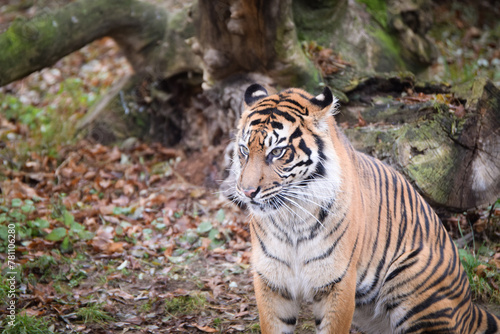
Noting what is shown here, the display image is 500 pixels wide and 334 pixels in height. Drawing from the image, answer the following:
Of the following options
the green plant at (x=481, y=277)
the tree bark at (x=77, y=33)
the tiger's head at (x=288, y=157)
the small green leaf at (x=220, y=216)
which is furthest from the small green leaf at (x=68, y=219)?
the green plant at (x=481, y=277)

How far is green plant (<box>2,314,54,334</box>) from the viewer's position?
3.65 m

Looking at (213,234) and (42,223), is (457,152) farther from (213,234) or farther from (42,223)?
(42,223)

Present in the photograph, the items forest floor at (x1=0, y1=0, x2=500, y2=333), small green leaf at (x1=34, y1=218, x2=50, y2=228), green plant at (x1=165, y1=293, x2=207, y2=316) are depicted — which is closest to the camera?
forest floor at (x1=0, y1=0, x2=500, y2=333)

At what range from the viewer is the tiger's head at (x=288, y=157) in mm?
3057

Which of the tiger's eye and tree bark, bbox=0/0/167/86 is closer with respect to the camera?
the tiger's eye

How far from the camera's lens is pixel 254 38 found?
17.6ft

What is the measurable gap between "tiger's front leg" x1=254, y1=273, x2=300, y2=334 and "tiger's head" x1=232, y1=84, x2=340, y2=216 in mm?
562

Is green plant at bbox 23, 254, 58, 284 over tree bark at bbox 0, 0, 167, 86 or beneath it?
beneath

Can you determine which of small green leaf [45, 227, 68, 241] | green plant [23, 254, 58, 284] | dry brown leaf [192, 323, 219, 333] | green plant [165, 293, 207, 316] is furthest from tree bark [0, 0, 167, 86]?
dry brown leaf [192, 323, 219, 333]

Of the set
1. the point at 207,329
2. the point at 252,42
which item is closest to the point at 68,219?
the point at 207,329

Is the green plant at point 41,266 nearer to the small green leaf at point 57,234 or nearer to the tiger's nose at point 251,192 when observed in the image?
the small green leaf at point 57,234

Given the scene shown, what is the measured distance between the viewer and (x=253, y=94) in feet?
11.8

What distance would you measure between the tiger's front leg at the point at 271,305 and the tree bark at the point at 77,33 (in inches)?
173

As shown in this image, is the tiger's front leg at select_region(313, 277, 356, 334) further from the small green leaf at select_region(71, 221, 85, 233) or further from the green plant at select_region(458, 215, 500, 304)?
the small green leaf at select_region(71, 221, 85, 233)
